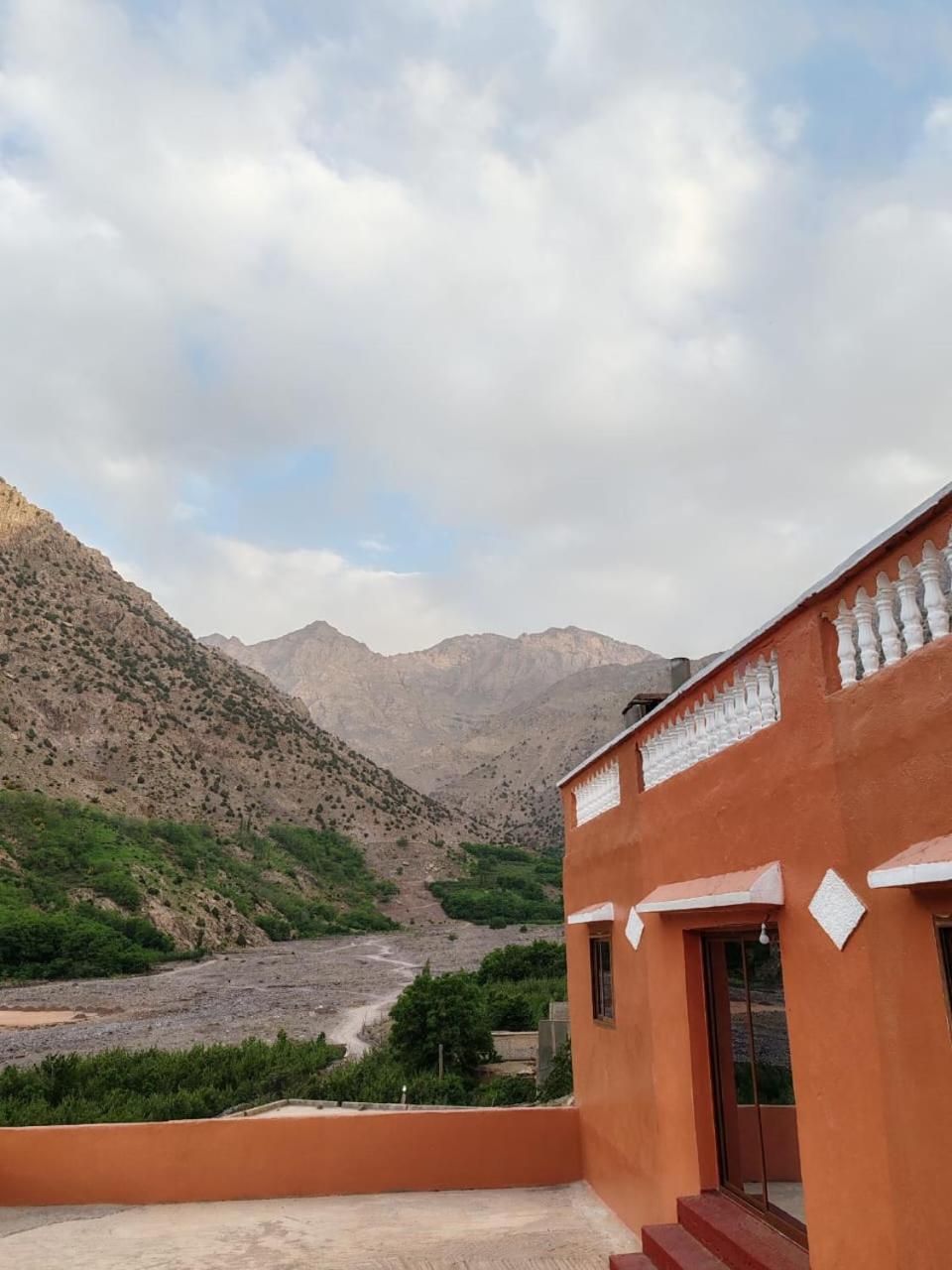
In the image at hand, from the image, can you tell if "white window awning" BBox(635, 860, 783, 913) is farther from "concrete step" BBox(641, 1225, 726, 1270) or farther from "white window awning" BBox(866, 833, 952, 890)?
"concrete step" BBox(641, 1225, 726, 1270)

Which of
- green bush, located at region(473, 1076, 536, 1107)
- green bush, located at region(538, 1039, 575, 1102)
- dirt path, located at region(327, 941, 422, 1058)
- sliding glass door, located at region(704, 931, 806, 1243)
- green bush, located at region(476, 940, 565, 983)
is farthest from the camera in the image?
green bush, located at region(476, 940, 565, 983)

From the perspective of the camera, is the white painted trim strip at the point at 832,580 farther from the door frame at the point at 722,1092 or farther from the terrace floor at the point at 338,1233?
the terrace floor at the point at 338,1233

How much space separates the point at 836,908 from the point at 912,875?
30.2 inches

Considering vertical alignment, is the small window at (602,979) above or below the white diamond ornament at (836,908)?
below

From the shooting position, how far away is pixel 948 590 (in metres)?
3.34

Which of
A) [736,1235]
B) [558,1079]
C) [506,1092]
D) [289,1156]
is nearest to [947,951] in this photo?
[736,1235]

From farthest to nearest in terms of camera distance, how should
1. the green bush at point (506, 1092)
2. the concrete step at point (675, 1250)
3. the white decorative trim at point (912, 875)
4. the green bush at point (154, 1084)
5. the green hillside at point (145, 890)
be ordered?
the green hillside at point (145, 890)
the green bush at point (506, 1092)
the green bush at point (154, 1084)
the concrete step at point (675, 1250)
the white decorative trim at point (912, 875)

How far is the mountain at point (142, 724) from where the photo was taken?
57.7 metres

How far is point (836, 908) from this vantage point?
3840 millimetres

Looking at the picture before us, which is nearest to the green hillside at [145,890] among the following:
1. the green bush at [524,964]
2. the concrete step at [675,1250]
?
the green bush at [524,964]

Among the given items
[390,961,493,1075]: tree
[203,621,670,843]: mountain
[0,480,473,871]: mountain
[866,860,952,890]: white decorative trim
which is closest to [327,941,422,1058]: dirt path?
[390,961,493,1075]: tree

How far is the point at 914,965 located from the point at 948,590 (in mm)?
1440

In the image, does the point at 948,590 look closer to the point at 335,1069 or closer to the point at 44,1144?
the point at 44,1144

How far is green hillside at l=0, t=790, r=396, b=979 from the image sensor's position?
117 feet
